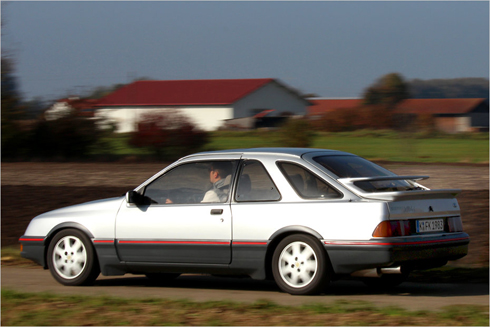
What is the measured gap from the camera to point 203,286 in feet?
27.1

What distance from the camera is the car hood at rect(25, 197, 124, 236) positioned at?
8.12 meters

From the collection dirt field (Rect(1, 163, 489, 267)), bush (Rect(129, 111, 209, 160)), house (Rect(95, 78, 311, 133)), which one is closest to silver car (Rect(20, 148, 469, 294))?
dirt field (Rect(1, 163, 489, 267))

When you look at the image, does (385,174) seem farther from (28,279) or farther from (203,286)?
(28,279)

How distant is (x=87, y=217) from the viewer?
820 centimetres

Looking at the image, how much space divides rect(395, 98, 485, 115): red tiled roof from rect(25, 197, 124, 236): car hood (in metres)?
12.4

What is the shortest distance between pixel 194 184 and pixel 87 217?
134cm

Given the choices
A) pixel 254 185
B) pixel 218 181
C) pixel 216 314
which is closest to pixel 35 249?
pixel 218 181

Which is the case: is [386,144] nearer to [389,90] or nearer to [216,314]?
[389,90]

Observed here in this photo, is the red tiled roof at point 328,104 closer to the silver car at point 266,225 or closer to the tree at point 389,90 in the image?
the tree at point 389,90

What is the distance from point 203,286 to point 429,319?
331cm

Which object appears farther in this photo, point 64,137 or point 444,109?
point 64,137

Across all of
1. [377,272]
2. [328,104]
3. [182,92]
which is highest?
[182,92]

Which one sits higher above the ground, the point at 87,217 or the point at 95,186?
the point at 95,186

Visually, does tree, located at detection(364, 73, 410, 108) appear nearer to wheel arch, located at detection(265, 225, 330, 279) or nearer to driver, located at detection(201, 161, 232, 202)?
driver, located at detection(201, 161, 232, 202)
